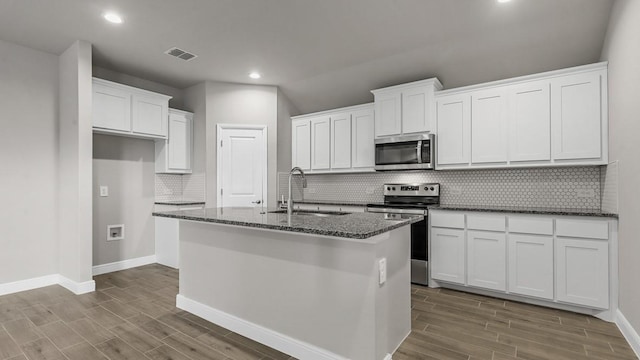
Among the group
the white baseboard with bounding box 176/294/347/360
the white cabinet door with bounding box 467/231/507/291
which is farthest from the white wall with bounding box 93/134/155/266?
the white cabinet door with bounding box 467/231/507/291

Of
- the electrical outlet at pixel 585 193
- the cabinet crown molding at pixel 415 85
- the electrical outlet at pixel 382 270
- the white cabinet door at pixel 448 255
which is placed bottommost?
the white cabinet door at pixel 448 255

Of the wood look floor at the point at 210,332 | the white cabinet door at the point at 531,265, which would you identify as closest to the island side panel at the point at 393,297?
the wood look floor at the point at 210,332

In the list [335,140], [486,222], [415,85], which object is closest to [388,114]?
[415,85]

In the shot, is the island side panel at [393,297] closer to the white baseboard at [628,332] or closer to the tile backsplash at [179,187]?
the white baseboard at [628,332]

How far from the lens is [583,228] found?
289 centimetres

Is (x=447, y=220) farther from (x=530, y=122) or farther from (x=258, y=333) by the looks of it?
(x=258, y=333)

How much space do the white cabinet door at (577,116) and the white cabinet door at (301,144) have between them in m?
3.24

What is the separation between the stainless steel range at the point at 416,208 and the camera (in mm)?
3748

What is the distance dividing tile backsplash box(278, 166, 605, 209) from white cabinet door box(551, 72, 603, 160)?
0.41 metres

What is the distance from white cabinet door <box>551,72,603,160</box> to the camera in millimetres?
3062

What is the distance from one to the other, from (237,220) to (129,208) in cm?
327

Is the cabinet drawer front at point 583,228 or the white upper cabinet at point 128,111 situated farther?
the white upper cabinet at point 128,111

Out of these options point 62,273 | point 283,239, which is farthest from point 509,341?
point 62,273

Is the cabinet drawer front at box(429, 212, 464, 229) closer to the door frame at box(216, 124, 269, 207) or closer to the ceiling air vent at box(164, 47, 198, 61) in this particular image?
the door frame at box(216, 124, 269, 207)
